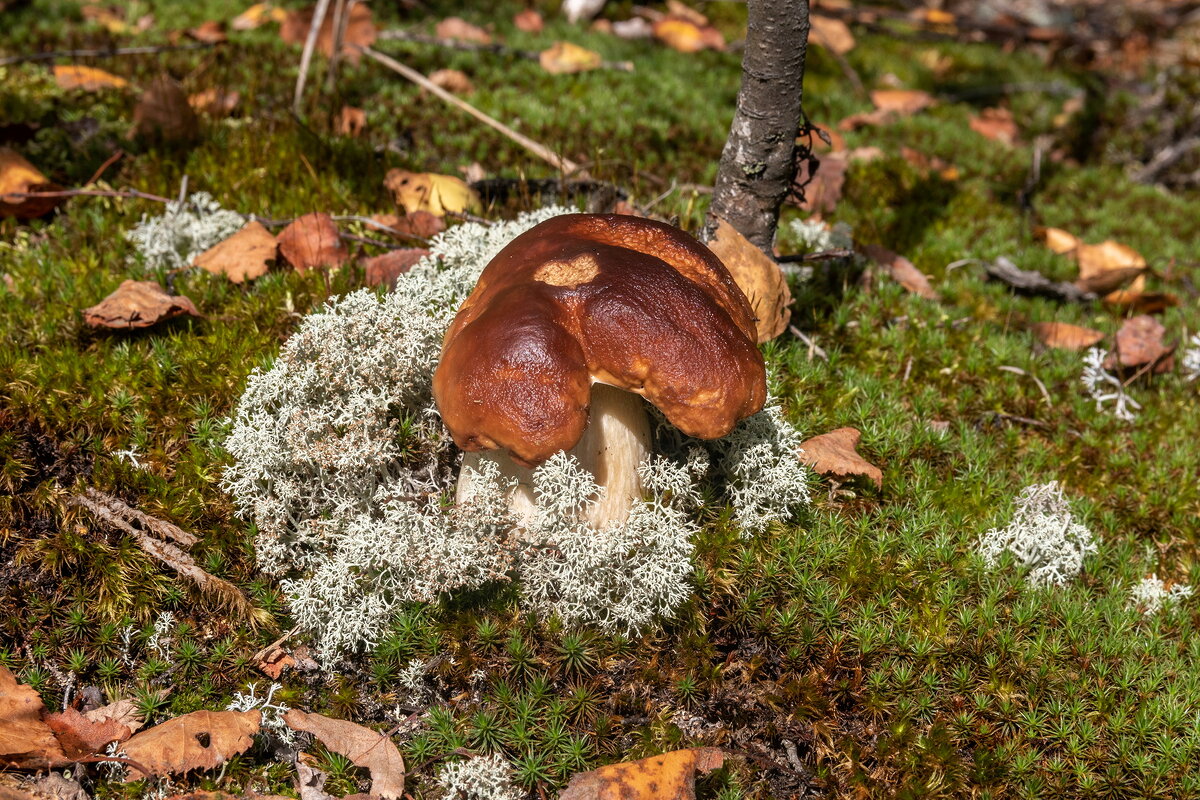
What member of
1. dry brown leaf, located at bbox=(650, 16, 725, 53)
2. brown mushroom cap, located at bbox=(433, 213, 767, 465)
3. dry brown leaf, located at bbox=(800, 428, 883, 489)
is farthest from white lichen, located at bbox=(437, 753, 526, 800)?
dry brown leaf, located at bbox=(650, 16, 725, 53)

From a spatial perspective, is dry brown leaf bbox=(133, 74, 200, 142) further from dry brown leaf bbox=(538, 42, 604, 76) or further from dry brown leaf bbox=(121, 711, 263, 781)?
dry brown leaf bbox=(121, 711, 263, 781)

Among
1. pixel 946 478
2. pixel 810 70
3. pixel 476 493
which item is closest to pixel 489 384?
pixel 476 493

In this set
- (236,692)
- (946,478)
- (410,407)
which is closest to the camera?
(236,692)

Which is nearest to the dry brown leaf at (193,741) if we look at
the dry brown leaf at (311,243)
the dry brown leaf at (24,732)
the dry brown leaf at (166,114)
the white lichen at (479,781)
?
the dry brown leaf at (24,732)

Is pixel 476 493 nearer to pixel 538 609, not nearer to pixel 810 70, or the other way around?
pixel 538 609

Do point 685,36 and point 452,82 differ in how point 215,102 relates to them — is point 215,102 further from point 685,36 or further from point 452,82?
point 685,36

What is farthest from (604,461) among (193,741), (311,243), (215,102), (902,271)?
(215,102)
